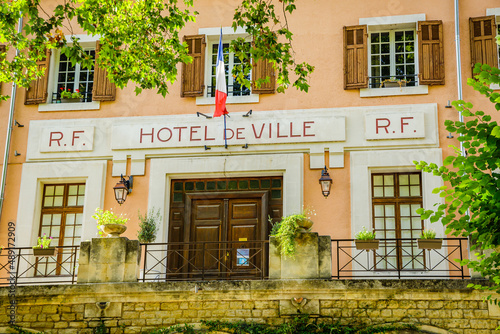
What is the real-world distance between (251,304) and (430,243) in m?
3.00

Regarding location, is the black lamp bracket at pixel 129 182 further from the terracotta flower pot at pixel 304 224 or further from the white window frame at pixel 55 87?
the terracotta flower pot at pixel 304 224

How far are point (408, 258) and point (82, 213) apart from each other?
243 inches

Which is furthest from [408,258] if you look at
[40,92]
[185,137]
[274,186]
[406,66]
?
[40,92]

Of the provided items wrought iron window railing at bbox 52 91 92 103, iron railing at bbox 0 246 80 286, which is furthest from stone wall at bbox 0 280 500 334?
wrought iron window railing at bbox 52 91 92 103

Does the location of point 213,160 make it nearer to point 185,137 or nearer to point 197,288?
point 185,137

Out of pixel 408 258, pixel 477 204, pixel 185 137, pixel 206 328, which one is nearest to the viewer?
pixel 477 204

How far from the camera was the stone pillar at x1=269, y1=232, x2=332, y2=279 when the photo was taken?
12141mm

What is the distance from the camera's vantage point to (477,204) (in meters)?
9.26

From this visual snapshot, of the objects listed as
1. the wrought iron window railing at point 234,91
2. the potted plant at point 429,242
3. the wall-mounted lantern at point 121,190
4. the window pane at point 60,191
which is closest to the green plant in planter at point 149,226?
the wall-mounted lantern at point 121,190

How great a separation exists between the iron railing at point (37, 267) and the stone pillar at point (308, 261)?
4.16m

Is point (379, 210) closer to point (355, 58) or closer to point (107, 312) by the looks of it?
point (355, 58)

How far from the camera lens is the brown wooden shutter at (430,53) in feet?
47.2

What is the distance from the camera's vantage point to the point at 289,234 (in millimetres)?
12164

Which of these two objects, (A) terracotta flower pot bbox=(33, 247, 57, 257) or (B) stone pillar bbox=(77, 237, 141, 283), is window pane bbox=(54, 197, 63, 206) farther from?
(B) stone pillar bbox=(77, 237, 141, 283)
